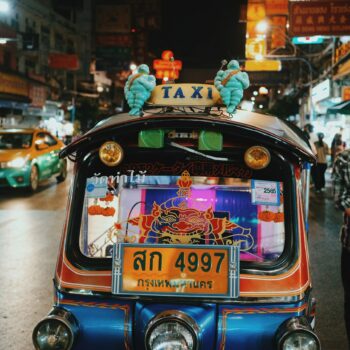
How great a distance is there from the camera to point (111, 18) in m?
34.3

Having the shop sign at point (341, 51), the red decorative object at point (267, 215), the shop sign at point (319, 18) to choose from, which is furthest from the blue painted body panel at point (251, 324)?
the shop sign at point (341, 51)

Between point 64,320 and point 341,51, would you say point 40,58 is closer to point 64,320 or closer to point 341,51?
point 341,51

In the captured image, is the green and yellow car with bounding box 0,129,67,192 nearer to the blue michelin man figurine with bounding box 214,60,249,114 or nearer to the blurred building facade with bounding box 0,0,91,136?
the blurred building facade with bounding box 0,0,91,136

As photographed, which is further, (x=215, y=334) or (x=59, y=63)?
(x=59, y=63)

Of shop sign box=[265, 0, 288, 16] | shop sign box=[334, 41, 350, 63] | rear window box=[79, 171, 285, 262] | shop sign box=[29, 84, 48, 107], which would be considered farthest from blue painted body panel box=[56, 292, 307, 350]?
shop sign box=[29, 84, 48, 107]

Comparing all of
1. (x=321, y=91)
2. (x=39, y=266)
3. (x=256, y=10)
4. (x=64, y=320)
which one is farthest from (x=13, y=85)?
(x=64, y=320)

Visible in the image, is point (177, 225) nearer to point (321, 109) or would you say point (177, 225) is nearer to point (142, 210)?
point (142, 210)

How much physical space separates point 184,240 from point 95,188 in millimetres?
644

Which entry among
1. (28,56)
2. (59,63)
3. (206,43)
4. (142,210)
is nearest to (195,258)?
(142,210)

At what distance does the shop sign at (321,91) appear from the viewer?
21406mm

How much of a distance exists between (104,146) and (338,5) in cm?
1085

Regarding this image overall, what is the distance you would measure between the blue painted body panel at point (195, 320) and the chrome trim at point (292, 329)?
0.14 feet

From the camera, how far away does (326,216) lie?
1132 centimetres

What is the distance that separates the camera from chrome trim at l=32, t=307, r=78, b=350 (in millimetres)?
2637
